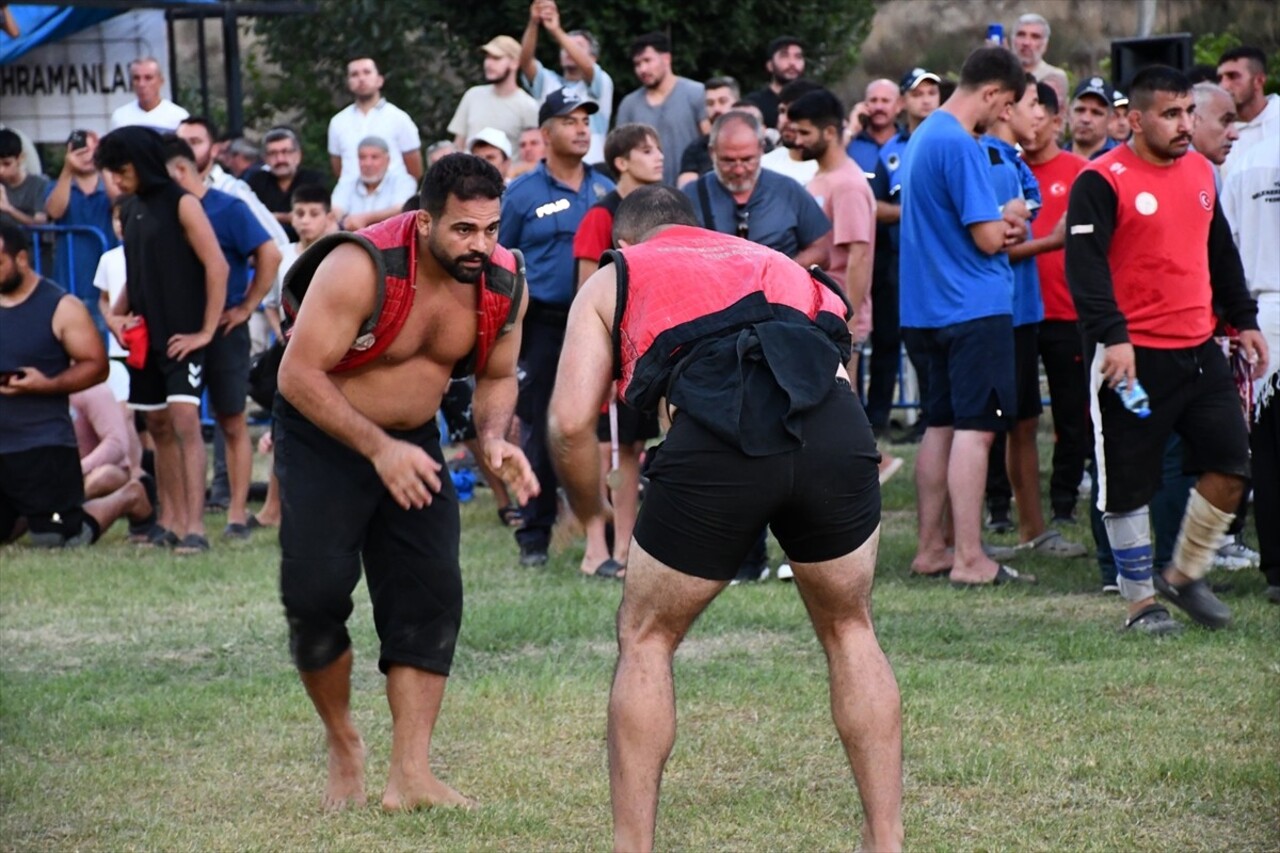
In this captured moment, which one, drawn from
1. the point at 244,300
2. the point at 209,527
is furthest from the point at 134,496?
the point at 244,300

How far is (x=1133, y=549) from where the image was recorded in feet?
23.2

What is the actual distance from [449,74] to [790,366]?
16.8 m

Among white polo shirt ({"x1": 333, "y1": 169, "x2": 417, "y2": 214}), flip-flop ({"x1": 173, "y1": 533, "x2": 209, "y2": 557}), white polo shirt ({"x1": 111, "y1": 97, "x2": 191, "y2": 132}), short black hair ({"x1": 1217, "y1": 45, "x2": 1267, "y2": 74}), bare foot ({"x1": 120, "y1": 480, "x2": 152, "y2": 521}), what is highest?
short black hair ({"x1": 1217, "y1": 45, "x2": 1267, "y2": 74})

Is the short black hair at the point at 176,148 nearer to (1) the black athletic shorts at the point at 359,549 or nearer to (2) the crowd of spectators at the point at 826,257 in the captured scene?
(2) the crowd of spectators at the point at 826,257

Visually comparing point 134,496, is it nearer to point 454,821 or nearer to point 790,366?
point 454,821

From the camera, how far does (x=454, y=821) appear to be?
526 centimetres

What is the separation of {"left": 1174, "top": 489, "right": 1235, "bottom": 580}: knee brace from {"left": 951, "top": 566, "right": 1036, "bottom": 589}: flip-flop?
48.8 inches

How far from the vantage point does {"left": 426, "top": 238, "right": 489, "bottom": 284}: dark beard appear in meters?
5.16

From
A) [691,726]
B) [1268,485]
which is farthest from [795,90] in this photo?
[691,726]

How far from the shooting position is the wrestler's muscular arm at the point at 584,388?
4.48m

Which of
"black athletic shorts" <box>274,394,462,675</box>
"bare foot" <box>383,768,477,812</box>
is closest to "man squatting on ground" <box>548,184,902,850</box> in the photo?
"black athletic shorts" <box>274,394,462,675</box>

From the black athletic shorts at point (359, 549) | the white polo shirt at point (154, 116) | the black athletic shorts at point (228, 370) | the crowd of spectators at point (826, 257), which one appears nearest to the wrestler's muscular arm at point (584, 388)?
the black athletic shorts at point (359, 549)

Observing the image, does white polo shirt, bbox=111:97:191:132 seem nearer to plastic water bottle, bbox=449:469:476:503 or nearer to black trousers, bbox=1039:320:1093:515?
plastic water bottle, bbox=449:469:476:503

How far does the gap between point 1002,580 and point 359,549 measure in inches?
154
